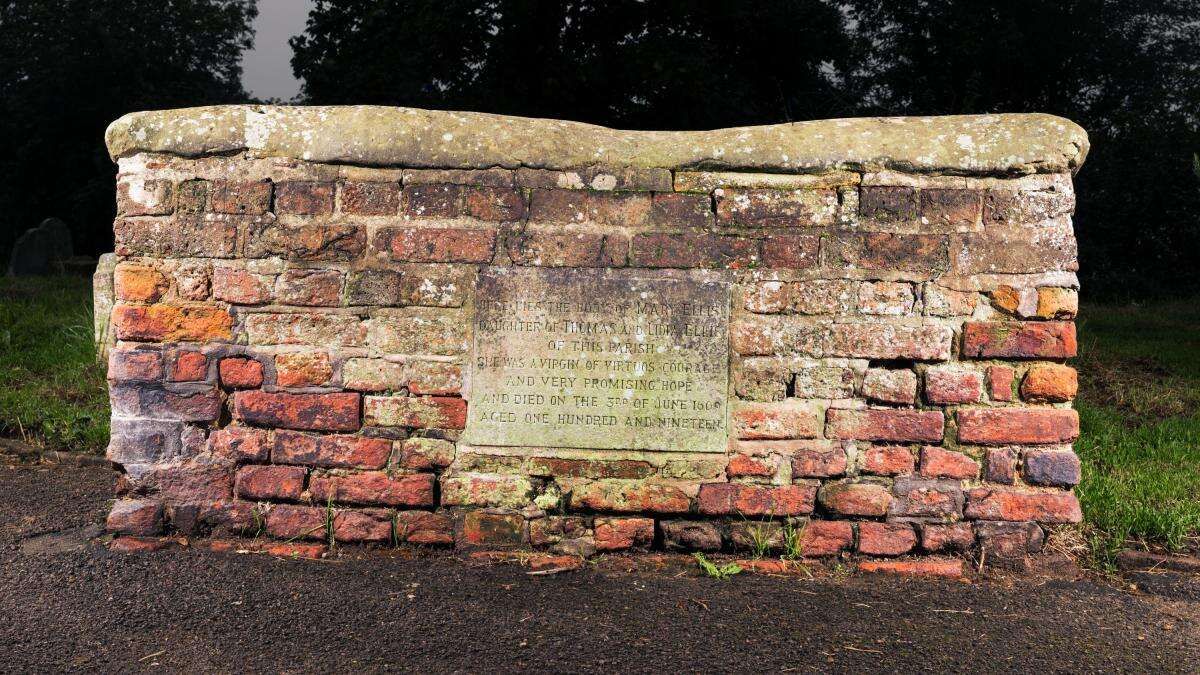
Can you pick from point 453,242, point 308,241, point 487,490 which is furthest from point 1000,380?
point 308,241

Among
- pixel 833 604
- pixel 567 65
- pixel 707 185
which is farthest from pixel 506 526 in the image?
pixel 567 65

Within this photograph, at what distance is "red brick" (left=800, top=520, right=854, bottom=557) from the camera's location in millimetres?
3297

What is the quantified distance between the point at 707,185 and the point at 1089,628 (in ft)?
6.00

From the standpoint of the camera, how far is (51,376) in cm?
612

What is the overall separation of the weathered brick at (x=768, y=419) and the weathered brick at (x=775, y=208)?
2.02 ft

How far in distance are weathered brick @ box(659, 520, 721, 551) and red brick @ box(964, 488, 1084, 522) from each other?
2.87 ft

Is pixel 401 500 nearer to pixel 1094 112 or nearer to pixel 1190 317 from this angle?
pixel 1190 317

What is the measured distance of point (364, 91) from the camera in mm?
13117

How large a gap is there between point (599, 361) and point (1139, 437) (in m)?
3.40

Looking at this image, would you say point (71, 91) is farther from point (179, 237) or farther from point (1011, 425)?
point (1011, 425)

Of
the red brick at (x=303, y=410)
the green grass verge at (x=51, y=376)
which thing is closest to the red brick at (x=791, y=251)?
the red brick at (x=303, y=410)

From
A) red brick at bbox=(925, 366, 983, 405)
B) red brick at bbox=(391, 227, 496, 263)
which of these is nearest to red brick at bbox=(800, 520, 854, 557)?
red brick at bbox=(925, 366, 983, 405)

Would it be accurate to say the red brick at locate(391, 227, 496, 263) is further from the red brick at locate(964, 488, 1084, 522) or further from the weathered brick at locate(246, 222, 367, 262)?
the red brick at locate(964, 488, 1084, 522)

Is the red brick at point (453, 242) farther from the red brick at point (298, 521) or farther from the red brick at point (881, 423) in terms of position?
the red brick at point (881, 423)
